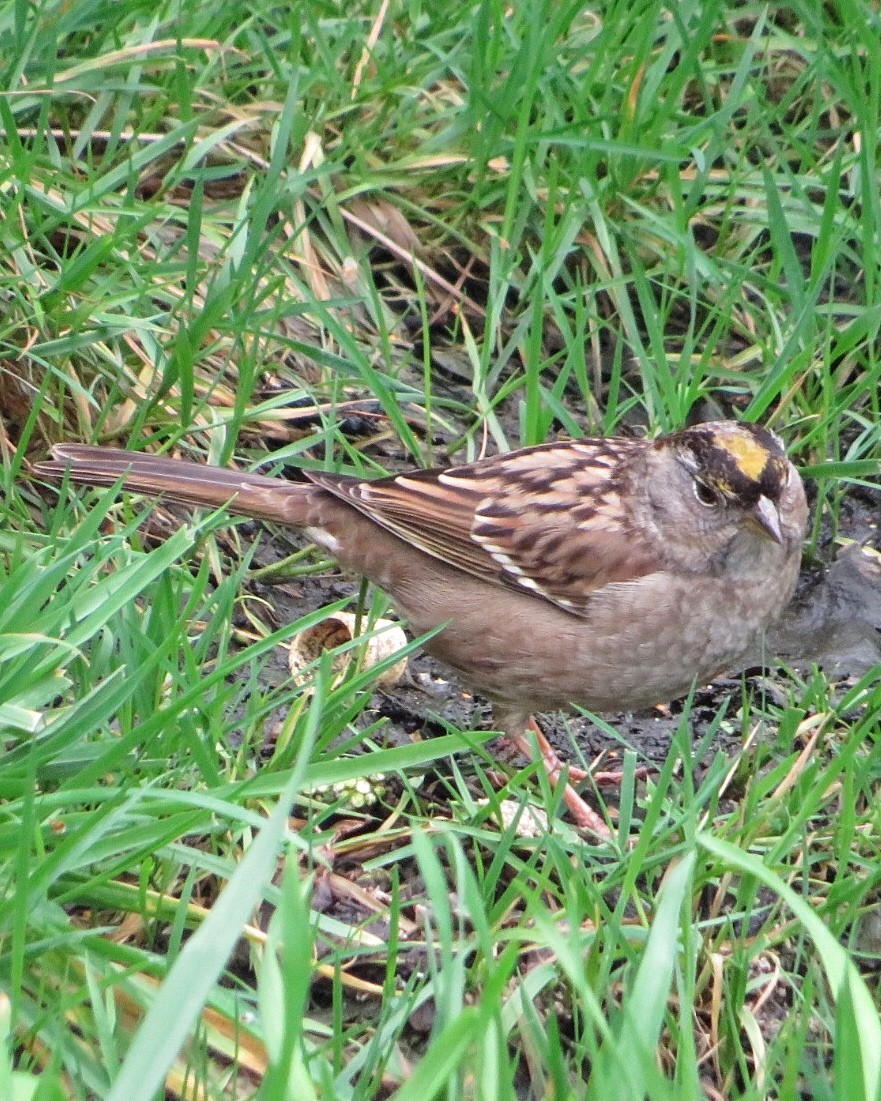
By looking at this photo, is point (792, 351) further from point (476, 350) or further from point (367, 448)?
point (367, 448)

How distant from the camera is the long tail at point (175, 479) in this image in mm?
3994

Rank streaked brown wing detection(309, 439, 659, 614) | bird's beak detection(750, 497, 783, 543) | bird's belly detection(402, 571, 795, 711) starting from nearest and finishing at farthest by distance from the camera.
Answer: bird's beak detection(750, 497, 783, 543), bird's belly detection(402, 571, 795, 711), streaked brown wing detection(309, 439, 659, 614)

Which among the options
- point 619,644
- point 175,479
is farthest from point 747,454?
point 175,479

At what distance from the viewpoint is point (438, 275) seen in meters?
5.18

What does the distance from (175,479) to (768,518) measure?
1.38 m

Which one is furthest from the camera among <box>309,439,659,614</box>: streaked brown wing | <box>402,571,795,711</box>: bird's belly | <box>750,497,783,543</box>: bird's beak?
<box>309,439,659,614</box>: streaked brown wing

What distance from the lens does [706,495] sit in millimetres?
4062

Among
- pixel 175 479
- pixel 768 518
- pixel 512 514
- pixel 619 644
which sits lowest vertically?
pixel 619 644

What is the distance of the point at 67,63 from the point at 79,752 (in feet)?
7.94

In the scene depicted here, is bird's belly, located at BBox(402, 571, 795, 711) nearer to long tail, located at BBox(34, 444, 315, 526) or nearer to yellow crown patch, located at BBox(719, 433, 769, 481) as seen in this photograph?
yellow crown patch, located at BBox(719, 433, 769, 481)

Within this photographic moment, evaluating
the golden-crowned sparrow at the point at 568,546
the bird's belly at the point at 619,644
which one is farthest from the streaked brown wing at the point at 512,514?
the bird's belly at the point at 619,644

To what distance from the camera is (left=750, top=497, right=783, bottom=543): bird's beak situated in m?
3.82

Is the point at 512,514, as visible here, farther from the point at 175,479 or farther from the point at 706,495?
the point at 175,479

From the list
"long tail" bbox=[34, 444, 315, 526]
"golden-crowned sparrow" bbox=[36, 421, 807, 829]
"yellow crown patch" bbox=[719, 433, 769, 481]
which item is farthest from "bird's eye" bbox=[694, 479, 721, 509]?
"long tail" bbox=[34, 444, 315, 526]
